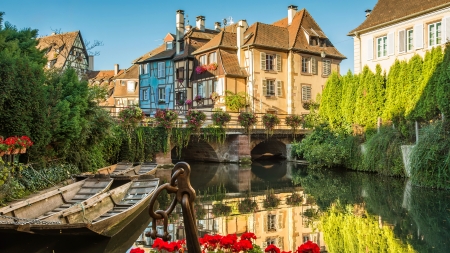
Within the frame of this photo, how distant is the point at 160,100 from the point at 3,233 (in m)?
33.3

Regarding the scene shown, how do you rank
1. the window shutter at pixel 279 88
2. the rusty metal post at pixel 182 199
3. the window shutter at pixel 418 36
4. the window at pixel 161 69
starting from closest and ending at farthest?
the rusty metal post at pixel 182 199 < the window shutter at pixel 418 36 < the window shutter at pixel 279 88 < the window at pixel 161 69

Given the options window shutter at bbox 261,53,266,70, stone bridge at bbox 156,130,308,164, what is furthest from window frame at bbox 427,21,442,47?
window shutter at bbox 261,53,266,70

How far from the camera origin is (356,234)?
9328mm

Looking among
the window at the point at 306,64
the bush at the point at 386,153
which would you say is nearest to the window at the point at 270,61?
the window at the point at 306,64

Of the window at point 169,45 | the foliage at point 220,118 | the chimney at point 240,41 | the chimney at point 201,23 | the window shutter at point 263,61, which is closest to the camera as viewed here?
the foliage at point 220,118

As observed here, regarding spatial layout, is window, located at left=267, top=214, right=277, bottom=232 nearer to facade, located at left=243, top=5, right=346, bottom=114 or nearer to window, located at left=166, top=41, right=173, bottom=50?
facade, located at left=243, top=5, right=346, bottom=114

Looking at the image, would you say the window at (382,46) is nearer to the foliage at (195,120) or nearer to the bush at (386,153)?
the bush at (386,153)

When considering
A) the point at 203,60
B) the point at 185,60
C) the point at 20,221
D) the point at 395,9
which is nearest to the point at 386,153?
the point at 395,9

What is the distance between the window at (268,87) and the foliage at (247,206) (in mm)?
20605

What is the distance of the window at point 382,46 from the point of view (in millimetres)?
22962

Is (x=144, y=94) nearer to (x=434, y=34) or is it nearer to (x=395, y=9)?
(x=395, y=9)

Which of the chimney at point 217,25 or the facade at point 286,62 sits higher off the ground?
the chimney at point 217,25

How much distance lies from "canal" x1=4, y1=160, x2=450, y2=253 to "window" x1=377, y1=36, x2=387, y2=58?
282 inches

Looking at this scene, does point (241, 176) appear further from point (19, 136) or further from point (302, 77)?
point (302, 77)
